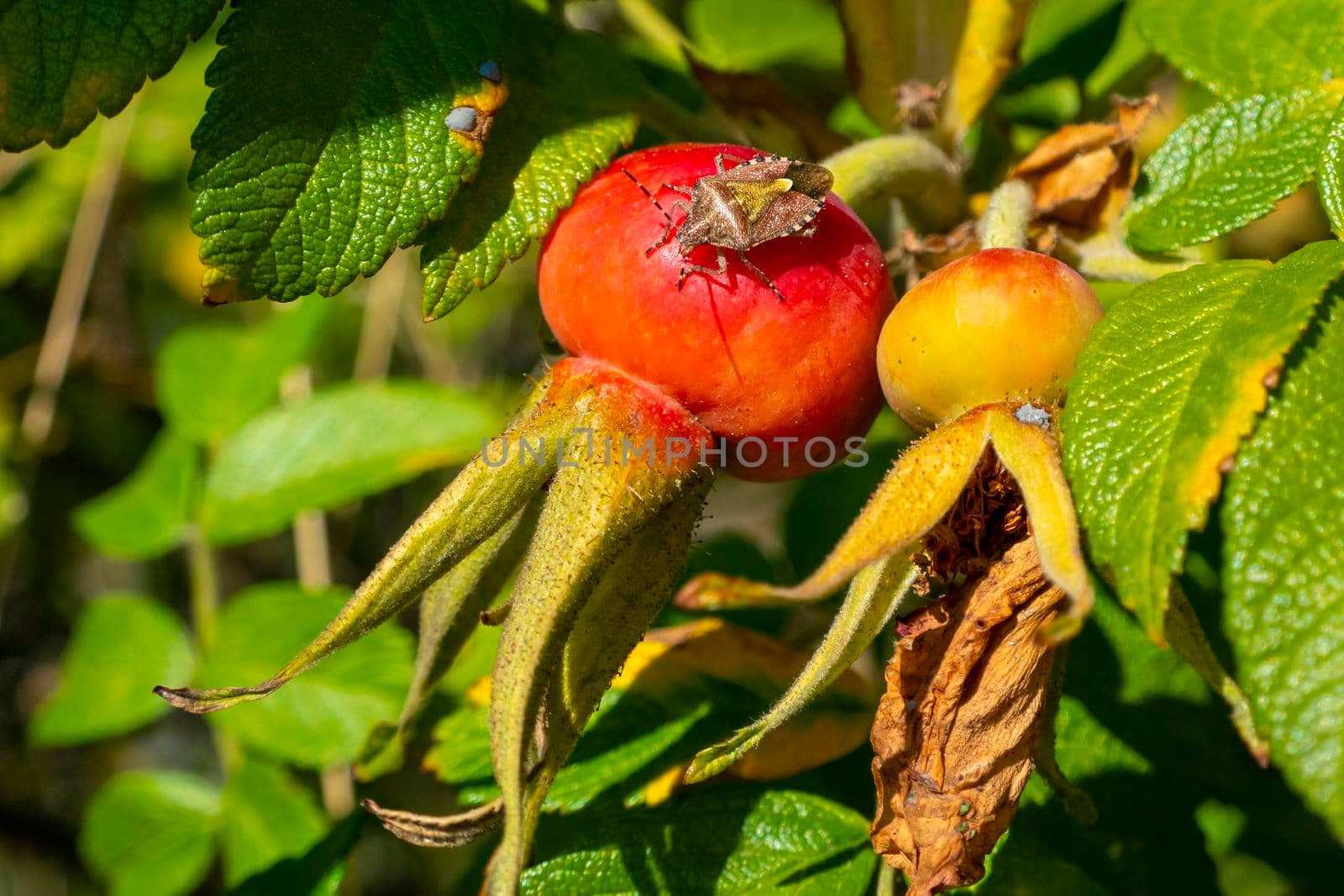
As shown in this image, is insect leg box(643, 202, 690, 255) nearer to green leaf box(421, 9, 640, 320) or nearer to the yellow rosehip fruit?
green leaf box(421, 9, 640, 320)

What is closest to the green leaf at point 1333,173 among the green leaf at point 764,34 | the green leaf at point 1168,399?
the green leaf at point 1168,399

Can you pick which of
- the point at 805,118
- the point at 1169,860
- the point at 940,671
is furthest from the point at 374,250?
the point at 1169,860

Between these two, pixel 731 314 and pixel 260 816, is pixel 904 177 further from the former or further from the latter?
pixel 260 816

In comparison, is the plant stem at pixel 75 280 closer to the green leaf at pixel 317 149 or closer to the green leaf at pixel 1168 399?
the green leaf at pixel 317 149

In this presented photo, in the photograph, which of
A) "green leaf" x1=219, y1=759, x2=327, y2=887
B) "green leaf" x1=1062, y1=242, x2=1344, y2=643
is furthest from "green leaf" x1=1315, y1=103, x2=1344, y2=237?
"green leaf" x1=219, y1=759, x2=327, y2=887

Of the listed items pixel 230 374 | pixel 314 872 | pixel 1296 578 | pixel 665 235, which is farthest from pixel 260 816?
pixel 1296 578

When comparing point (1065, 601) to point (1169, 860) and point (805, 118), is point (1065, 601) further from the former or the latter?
point (805, 118)
